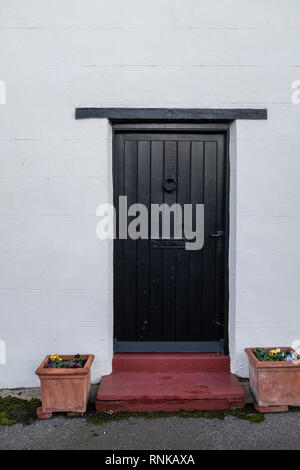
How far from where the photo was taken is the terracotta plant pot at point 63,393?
9.83ft

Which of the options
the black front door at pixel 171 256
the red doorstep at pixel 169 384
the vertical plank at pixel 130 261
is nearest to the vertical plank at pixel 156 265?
the black front door at pixel 171 256

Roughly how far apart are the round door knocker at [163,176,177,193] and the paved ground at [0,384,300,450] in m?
2.00

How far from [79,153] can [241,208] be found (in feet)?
5.14

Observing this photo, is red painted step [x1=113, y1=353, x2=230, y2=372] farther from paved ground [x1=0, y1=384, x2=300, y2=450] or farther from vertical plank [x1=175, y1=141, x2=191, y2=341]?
paved ground [x1=0, y1=384, x2=300, y2=450]

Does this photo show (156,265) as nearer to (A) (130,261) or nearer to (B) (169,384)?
(A) (130,261)

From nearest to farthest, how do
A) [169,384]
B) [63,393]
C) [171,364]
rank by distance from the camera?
[63,393], [169,384], [171,364]

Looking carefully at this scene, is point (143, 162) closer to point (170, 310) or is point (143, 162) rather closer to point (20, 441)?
point (170, 310)

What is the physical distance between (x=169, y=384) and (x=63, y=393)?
908mm

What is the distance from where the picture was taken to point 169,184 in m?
3.60

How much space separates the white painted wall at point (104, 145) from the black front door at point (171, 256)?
225mm

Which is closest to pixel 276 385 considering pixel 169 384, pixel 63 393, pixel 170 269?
pixel 169 384

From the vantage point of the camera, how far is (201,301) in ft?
12.0
